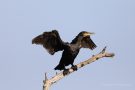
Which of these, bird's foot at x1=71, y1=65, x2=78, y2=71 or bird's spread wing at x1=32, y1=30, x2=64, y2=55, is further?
bird's spread wing at x1=32, y1=30, x2=64, y2=55

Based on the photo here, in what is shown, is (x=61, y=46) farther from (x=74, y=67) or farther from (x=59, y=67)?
(x=74, y=67)

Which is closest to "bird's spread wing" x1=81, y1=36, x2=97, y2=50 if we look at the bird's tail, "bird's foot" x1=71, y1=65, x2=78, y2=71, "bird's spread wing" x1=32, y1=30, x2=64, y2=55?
"bird's spread wing" x1=32, y1=30, x2=64, y2=55

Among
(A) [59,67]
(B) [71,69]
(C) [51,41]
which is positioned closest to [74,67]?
(B) [71,69]

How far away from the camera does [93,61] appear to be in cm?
1173

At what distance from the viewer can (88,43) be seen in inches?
546

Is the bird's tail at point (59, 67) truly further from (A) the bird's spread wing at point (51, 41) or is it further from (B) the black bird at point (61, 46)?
(A) the bird's spread wing at point (51, 41)

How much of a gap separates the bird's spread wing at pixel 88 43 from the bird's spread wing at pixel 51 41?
879 millimetres

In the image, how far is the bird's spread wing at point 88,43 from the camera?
543 inches

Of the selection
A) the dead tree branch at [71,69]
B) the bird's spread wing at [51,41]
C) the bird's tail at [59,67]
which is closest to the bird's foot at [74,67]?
the dead tree branch at [71,69]

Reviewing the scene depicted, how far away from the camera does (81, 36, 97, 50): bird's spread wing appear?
1378 cm

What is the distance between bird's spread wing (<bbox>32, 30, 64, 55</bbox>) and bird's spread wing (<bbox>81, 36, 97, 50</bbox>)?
2.89 feet

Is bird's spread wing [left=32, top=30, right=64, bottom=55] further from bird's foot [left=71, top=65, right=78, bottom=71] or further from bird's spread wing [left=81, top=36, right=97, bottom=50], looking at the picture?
bird's spread wing [left=81, top=36, right=97, bottom=50]

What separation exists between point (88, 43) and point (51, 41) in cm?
131

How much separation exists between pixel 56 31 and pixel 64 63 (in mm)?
692
